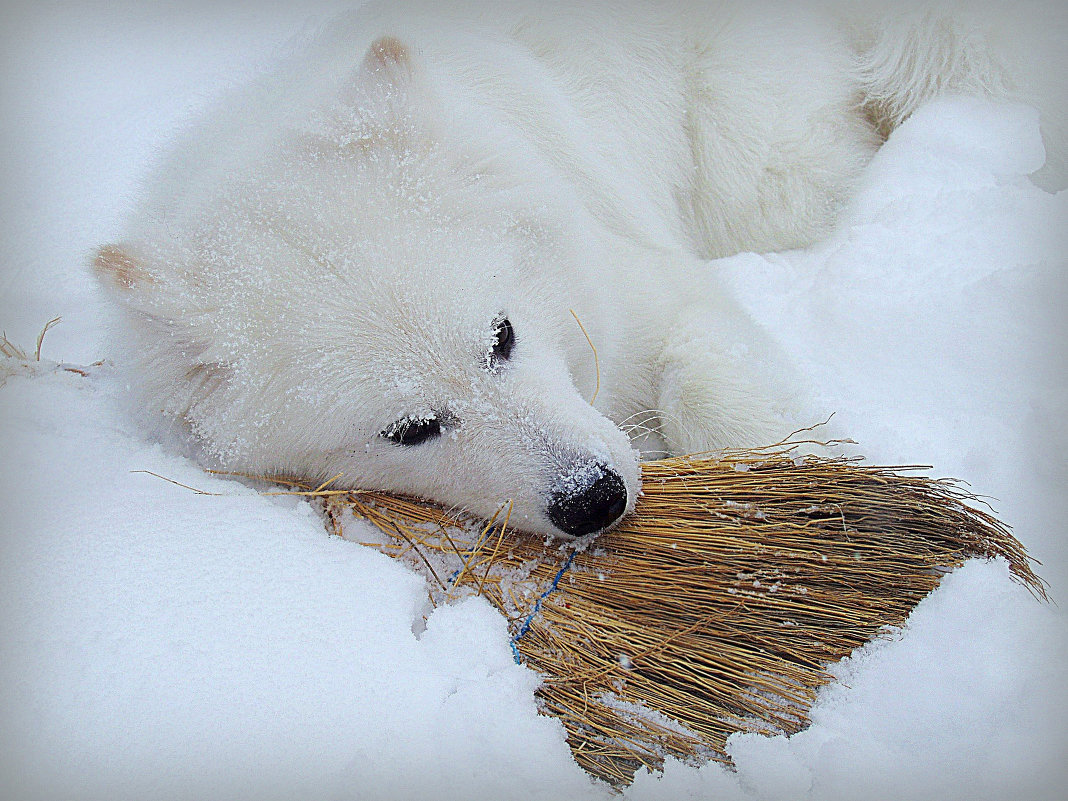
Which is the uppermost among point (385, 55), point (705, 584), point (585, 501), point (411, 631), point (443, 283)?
point (385, 55)

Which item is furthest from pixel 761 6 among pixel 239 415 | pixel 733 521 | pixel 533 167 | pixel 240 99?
pixel 239 415

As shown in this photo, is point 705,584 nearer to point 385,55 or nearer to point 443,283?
point 443,283

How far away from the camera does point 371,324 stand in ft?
6.22

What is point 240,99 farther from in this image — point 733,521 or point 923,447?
point 923,447

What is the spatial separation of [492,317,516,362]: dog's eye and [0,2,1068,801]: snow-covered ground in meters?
0.63

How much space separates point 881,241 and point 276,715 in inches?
A: 114

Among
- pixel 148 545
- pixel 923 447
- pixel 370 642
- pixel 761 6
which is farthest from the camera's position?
pixel 761 6

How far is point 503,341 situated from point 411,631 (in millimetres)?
810

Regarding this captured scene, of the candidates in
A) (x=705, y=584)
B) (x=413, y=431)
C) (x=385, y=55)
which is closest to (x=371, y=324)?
(x=413, y=431)

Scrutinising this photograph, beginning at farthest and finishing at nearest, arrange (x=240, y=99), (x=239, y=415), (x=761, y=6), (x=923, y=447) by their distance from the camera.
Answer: (x=761, y=6) → (x=240, y=99) → (x=923, y=447) → (x=239, y=415)

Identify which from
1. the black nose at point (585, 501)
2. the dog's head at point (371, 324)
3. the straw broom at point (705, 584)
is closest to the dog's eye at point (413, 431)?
the dog's head at point (371, 324)

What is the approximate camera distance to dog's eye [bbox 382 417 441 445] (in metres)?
1.99

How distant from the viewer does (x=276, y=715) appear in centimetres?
156

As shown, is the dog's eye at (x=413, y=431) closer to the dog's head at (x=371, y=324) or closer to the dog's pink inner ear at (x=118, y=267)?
the dog's head at (x=371, y=324)
